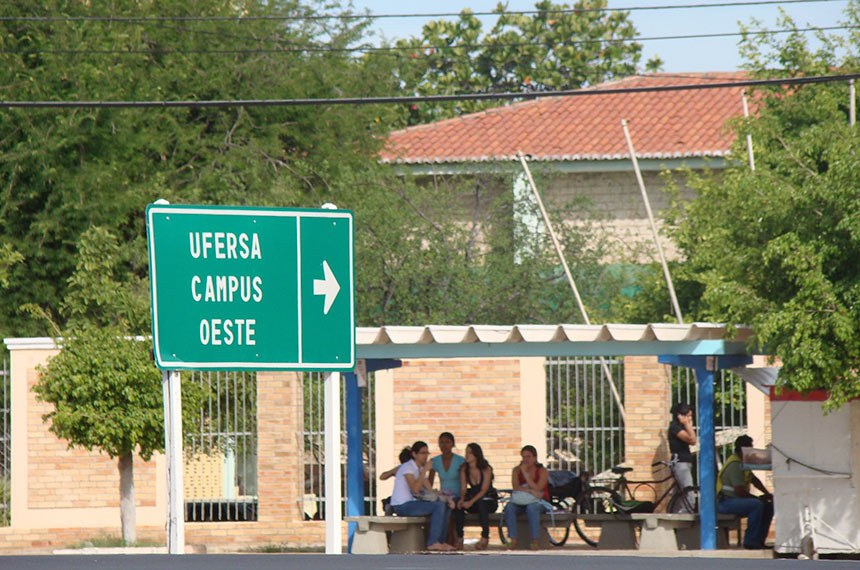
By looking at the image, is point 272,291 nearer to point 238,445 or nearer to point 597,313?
point 238,445

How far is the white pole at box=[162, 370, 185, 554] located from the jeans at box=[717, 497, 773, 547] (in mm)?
9170

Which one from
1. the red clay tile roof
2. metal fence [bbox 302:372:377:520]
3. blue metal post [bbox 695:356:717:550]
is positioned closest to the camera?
blue metal post [bbox 695:356:717:550]

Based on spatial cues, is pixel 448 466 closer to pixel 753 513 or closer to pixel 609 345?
pixel 609 345

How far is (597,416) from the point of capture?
18.1 metres

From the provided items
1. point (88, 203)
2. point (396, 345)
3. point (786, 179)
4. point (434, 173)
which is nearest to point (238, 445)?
point (396, 345)

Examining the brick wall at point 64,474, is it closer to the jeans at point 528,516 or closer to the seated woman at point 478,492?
the seated woman at point 478,492

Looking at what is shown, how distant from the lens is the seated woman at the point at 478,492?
1619cm

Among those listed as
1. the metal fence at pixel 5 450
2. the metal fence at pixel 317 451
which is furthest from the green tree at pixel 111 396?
the metal fence at pixel 317 451

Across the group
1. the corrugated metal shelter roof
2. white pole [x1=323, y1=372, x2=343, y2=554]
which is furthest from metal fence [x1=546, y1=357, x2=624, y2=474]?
white pole [x1=323, y1=372, x2=343, y2=554]

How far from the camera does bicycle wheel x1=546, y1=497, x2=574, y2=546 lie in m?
15.9

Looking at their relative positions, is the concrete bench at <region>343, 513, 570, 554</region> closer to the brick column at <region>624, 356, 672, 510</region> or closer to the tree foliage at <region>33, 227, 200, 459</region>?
the brick column at <region>624, 356, 672, 510</region>

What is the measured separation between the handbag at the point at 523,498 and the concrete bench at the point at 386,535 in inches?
40.5

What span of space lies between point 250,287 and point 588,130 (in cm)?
2268

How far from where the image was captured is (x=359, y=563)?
4.41 metres
